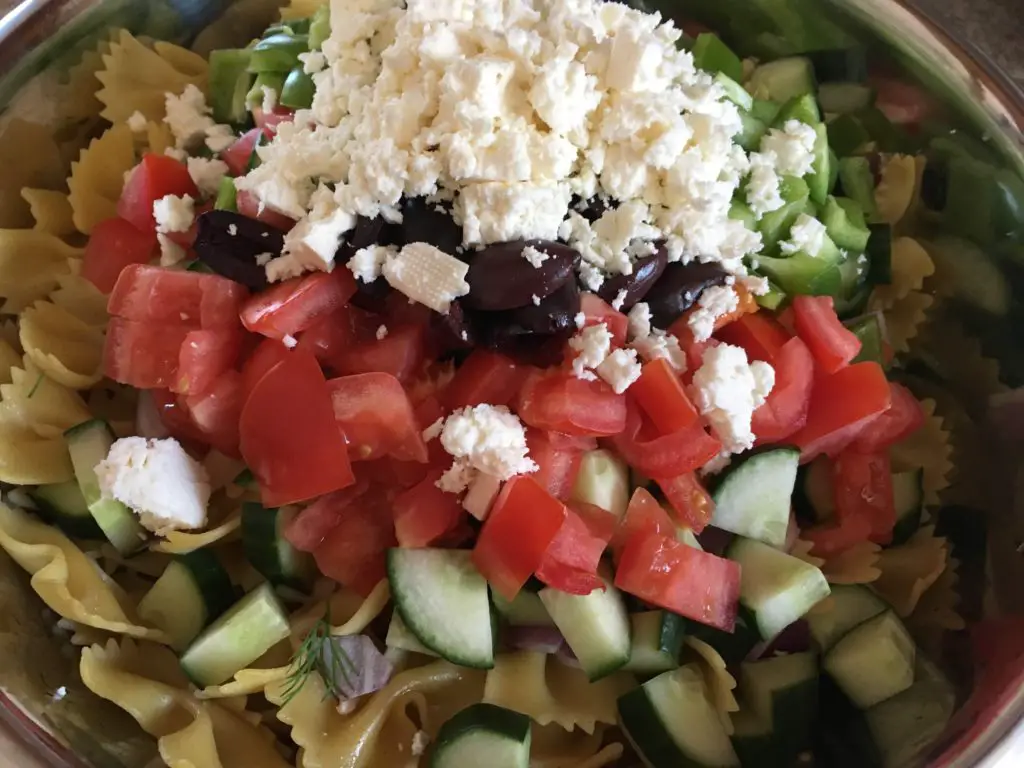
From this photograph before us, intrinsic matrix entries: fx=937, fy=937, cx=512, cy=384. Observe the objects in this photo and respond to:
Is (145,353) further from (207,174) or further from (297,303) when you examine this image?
(207,174)

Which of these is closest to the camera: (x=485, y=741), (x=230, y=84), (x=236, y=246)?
(x=485, y=741)

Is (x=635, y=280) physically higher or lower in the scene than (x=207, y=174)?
higher

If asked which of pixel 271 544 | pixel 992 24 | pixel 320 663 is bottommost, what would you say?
pixel 320 663

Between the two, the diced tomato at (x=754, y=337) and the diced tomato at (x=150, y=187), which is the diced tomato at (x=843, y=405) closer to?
the diced tomato at (x=754, y=337)

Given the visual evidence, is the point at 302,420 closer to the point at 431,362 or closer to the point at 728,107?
the point at 431,362

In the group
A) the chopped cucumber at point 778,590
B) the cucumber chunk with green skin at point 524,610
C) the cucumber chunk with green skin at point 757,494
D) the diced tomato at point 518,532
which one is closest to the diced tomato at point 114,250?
the diced tomato at point 518,532

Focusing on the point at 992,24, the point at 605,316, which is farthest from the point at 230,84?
the point at 992,24
